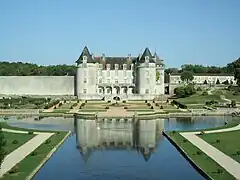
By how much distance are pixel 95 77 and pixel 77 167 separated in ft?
117

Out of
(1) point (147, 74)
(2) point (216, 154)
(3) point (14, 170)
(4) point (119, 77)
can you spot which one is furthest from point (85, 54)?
(3) point (14, 170)

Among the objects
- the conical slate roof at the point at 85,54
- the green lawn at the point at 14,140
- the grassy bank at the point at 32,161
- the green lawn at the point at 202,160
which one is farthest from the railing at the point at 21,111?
the conical slate roof at the point at 85,54

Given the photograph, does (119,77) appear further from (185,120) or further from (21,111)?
(185,120)

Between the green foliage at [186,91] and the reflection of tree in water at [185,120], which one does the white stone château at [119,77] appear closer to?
the green foliage at [186,91]

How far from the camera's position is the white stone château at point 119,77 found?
50.0 metres

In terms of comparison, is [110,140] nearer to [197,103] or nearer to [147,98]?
[197,103]

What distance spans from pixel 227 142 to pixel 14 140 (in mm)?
9321

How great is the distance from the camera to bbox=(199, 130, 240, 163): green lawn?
16.4 m

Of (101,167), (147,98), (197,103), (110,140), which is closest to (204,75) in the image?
(147,98)

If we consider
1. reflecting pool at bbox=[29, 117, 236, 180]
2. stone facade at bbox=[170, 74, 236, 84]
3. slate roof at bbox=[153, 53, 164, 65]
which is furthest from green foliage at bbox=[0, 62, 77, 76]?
reflecting pool at bbox=[29, 117, 236, 180]

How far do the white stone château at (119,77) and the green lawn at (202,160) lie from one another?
94.2ft

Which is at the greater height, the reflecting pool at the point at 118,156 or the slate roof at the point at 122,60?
the slate roof at the point at 122,60

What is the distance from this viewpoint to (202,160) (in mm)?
15266

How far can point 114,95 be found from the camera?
1902 inches
